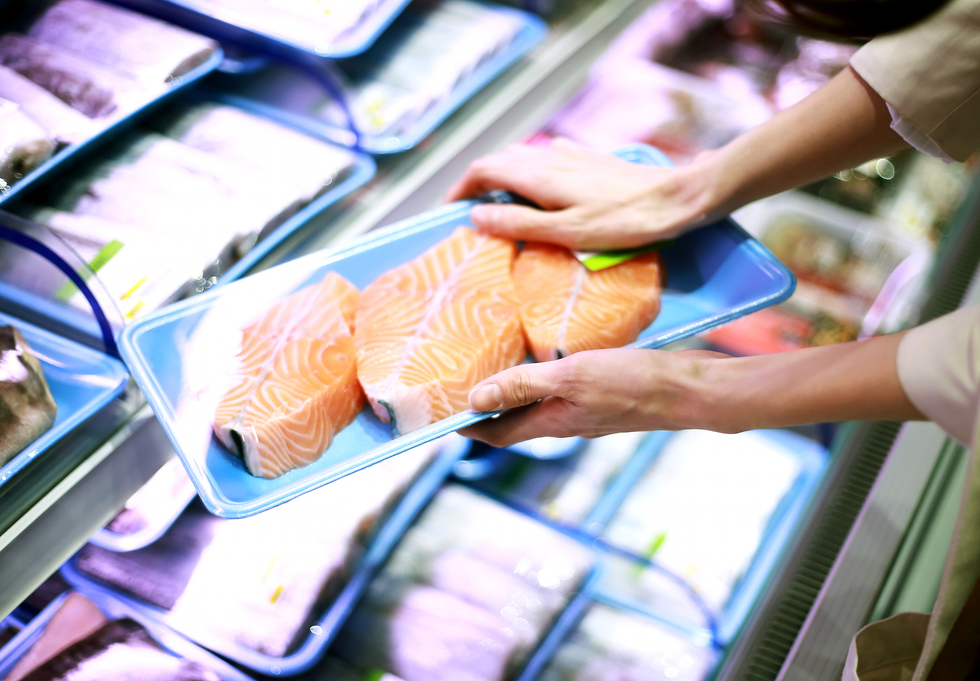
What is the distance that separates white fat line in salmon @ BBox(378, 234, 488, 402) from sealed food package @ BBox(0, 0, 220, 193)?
0.82m

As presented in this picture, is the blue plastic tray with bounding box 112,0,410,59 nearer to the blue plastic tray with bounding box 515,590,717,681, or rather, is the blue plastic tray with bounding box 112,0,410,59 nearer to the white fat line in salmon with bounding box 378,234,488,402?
the white fat line in salmon with bounding box 378,234,488,402

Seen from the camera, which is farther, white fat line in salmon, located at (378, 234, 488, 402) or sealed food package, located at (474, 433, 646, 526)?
sealed food package, located at (474, 433, 646, 526)

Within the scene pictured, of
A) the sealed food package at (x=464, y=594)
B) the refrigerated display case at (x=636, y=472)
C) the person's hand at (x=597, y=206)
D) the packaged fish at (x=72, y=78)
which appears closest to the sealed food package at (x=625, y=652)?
the refrigerated display case at (x=636, y=472)

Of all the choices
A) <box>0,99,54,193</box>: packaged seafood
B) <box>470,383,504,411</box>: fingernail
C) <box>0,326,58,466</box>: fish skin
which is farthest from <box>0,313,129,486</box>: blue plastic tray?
<box>470,383,504,411</box>: fingernail

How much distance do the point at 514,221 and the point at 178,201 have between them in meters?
0.78

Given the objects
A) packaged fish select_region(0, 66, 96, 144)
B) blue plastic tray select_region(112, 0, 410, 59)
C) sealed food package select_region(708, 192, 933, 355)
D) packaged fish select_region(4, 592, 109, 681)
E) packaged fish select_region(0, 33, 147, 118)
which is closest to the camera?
packaged fish select_region(4, 592, 109, 681)

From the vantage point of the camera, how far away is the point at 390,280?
1583 millimetres

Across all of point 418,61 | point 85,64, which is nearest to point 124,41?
point 85,64

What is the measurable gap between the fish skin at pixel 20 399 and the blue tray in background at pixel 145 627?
1.49 ft

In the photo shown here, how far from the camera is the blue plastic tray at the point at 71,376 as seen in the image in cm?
125

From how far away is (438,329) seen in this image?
4.99ft

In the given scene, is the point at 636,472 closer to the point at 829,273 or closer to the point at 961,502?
the point at 829,273

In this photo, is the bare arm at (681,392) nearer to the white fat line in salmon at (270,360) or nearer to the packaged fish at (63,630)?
the white fat line in salmon at (270,360)

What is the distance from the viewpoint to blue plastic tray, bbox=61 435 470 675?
4.89 feet
